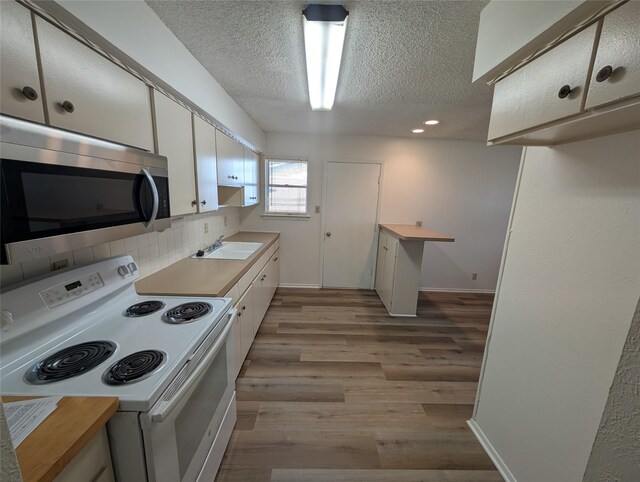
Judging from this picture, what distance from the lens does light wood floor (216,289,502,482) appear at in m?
1.46

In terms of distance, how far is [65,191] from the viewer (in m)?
0.79

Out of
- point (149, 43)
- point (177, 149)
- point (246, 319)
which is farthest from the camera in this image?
point (246, 319)

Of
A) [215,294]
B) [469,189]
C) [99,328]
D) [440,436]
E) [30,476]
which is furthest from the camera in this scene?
[469,189]

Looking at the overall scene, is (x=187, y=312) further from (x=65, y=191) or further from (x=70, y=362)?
(x=65, y=191)

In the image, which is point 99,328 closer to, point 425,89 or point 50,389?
point 50,389

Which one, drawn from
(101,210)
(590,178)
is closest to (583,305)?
(590,178)

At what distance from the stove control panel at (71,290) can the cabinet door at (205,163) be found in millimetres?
770

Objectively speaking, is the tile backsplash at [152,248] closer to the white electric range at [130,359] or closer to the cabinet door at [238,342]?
the white electric range at [130,359]

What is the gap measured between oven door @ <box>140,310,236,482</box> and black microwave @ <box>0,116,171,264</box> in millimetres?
597

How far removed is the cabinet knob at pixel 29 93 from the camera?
0.74 m

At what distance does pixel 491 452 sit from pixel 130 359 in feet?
6.76

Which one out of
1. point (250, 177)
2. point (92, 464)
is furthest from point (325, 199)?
point (92, 464)

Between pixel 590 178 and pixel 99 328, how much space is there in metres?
2.23

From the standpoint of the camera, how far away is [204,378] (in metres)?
1.15
